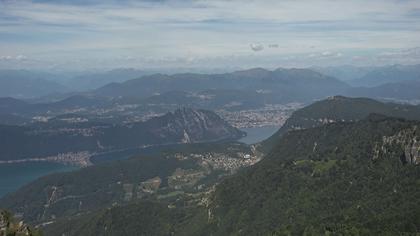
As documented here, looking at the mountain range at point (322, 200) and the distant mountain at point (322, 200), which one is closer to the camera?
the distant mountain at point (322, 200)

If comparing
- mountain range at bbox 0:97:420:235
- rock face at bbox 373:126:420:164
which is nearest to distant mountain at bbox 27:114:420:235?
rock face at bbox 373:126:420:164

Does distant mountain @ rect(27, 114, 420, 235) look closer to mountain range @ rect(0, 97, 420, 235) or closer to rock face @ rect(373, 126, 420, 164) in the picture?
rock face @ rect(373, 126, 420, 164)

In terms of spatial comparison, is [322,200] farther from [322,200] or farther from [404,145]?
[404,145]

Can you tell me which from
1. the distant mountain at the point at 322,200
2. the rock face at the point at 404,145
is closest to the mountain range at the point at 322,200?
the rock face at the point at 404,145

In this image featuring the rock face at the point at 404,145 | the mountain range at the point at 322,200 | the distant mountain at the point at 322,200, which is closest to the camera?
the distant mountain at the point at 322,200

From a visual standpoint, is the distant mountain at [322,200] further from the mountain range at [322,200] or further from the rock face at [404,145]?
the mountain range at [322,200]

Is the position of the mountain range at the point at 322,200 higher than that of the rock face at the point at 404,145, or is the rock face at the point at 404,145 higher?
the rock face at the point at 404,145

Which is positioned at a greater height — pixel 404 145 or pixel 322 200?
pixel 404 145

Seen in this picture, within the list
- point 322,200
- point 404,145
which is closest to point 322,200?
point 322,200

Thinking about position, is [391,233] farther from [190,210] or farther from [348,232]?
[190,210]

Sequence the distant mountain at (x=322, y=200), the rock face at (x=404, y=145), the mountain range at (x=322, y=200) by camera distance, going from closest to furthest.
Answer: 1. the distant mountain at (x=322, y=200)
2. the mountain range at (x=322, y=200)
3. the rock face at (x=404, y=145)
